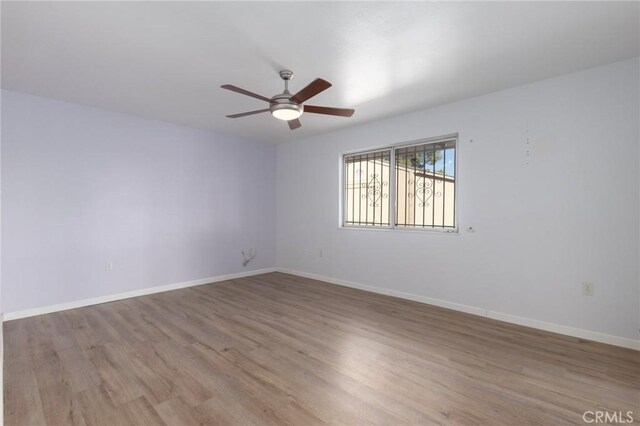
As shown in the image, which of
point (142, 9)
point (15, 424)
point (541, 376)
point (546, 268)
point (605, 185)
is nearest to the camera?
point (15, 424)

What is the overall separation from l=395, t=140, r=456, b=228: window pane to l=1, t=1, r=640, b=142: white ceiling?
70 centimetres

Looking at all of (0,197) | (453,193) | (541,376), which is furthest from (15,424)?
(453,193)

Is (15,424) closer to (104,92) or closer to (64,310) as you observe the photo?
(64,310)

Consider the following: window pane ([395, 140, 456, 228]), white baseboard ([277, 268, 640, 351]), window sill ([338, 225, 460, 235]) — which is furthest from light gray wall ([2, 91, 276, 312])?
window pane ([395, 140, 456, 228])

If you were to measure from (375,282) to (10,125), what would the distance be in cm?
462

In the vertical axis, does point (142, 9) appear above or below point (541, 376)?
above

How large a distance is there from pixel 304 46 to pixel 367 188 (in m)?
2.61

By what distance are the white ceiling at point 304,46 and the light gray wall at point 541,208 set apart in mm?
297

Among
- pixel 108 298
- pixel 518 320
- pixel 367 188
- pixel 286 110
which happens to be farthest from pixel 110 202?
pixel 518 320

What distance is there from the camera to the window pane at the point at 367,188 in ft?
14.6

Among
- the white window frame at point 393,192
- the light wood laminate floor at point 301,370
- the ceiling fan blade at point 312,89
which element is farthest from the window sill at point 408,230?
the ceiling fan blade at point 312,89

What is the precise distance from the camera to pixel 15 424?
166 cm

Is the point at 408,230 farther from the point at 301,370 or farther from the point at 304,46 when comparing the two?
the point at 304,46

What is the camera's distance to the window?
149 inches
